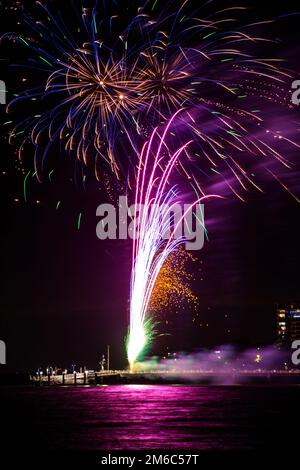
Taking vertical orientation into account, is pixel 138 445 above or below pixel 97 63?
below

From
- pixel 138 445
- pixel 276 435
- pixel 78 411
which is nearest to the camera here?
pixel 138 445

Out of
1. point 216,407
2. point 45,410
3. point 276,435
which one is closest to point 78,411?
point 45,410

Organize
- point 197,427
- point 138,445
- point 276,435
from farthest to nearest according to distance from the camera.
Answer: point 197,427
point 276,435
point 138,445

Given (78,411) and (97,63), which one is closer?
(97,63)

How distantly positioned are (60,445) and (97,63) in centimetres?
1949

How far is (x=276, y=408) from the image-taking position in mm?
55000
